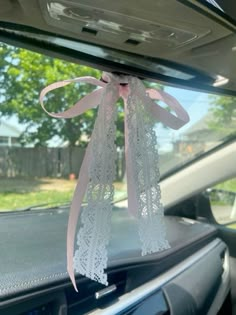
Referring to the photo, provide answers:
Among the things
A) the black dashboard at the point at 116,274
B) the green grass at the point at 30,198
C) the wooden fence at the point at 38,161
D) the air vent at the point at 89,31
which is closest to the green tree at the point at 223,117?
the black dashboard at the point at 116,274

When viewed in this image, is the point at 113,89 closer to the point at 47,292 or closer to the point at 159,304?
the point at 47,292

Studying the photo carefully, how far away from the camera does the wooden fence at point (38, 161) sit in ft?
6.57

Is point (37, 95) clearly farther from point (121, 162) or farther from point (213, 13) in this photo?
point (213, 13)

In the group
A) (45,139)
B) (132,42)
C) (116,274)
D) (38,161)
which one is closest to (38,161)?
(38,161)

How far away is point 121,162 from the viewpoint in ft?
3.47

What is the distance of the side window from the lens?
98.5 inches

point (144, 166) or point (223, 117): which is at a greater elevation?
point (223, 117)

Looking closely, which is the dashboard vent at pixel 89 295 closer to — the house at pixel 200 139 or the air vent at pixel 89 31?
the air vent at pixel 89 31

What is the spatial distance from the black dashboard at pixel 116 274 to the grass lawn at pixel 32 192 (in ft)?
0.22

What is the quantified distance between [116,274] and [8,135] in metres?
0.99

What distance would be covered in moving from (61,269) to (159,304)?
454 millimetres

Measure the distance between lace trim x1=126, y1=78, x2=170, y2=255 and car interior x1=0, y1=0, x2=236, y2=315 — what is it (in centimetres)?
8

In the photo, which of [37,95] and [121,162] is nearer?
[121,162]

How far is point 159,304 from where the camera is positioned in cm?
149
